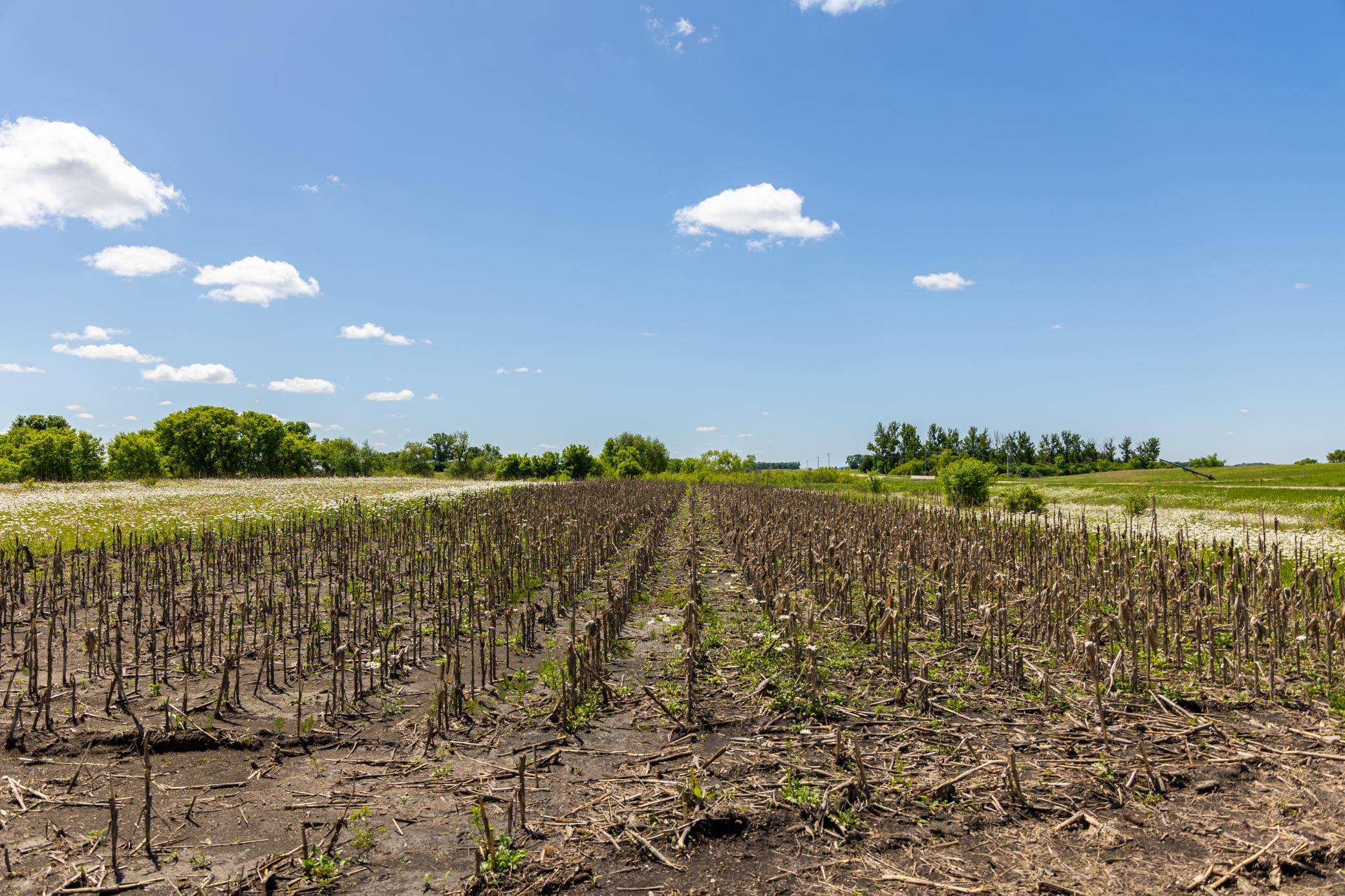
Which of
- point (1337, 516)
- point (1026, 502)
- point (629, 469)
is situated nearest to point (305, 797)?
point (1337, 516)

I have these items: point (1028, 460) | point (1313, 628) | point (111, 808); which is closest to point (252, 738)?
point (111, 808)

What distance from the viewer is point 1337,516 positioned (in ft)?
60.4

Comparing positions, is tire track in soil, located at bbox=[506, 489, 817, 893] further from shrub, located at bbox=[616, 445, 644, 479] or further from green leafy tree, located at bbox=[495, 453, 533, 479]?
green leafy tree, located at bbox=[495, 453, 533, 479]

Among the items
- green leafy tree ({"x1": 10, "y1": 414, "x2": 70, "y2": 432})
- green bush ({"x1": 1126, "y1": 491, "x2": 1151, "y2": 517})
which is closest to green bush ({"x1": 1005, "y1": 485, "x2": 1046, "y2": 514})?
green bush ({"x1": 1126, "y1": 491, "x2": 1151, "y2": 517})

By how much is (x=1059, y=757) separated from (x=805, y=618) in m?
4.07

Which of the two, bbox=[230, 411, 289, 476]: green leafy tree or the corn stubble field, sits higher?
bbox=[230, 411, 289, 476]: green leafy tree

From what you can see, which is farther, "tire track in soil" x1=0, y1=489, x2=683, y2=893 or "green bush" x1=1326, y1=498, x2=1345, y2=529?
"green bush" x1=1326, y1=498, x2=1345, y2=529

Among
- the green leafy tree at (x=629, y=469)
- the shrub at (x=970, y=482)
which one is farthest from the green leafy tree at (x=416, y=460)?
the shrub at (x=970, y=482)

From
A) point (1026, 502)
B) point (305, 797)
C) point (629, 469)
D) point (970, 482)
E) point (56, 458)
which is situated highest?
point (56, 458)

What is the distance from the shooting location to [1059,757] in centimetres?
504

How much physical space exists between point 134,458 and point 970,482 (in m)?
75.3

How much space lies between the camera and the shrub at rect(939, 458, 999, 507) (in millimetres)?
28234

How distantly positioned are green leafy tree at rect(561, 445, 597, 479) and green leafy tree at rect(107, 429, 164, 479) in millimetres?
39917

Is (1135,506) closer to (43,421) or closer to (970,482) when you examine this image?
(970,482)
